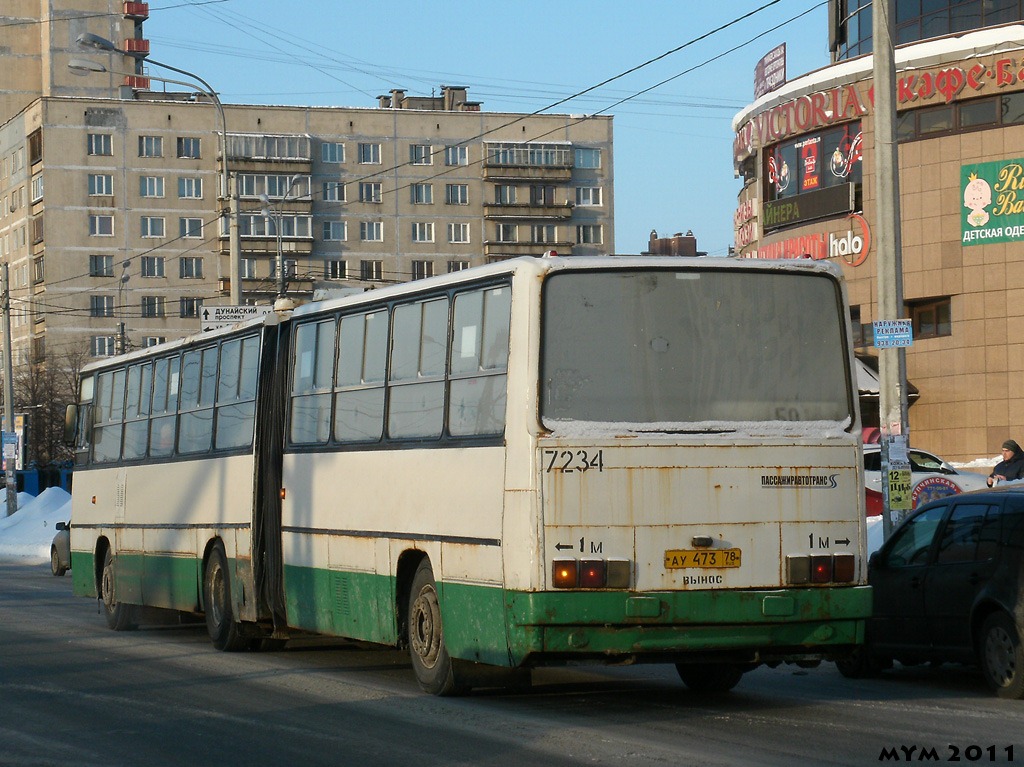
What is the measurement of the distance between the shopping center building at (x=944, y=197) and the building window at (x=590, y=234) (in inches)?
2856

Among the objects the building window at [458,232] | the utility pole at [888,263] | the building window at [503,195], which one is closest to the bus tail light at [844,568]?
the utility pole at [888,263]

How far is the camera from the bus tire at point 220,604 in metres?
16.1

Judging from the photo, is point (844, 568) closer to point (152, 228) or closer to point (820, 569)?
point (820, 569)

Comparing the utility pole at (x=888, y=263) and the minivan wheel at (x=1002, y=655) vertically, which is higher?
the utility pole at (x=888, y=263)

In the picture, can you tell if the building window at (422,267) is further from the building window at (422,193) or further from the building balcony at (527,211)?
the building balcony at (527,211)

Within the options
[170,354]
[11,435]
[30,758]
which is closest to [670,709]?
[30,758]

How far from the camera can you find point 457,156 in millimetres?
115062

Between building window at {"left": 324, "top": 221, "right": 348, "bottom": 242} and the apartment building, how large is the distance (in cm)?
14

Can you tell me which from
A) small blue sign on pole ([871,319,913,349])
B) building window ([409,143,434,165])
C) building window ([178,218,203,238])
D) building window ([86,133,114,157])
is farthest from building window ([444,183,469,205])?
small blue sign on pole ([871,319,913,349])

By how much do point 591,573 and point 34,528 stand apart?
132ft

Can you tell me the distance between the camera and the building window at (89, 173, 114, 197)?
108750 millimetres

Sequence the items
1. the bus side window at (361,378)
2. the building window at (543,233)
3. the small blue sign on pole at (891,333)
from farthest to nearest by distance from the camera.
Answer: the building window at (543,233)
the small blue sign on pole at (891,333)
the bus side window at (361,378)

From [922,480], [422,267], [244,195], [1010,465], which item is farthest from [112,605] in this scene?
[422,267]

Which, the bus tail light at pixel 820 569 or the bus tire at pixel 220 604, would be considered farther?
the bus tire at pixel 220 604
